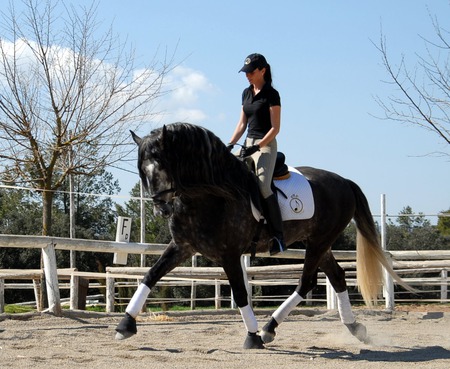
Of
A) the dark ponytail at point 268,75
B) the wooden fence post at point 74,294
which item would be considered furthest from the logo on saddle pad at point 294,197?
the wooden fence post at point 74,294

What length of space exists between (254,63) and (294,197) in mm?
1356

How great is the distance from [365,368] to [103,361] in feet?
6.41

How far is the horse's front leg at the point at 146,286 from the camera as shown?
19.9 feet

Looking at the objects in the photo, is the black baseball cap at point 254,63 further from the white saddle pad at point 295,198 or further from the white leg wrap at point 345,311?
the white leg wrap at point 345,311

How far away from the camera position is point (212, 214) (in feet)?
20.0

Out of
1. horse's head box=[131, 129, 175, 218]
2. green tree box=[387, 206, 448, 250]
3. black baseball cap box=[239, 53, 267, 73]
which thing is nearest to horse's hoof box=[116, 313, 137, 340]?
horse's head box=[131, 129, 175, 218]

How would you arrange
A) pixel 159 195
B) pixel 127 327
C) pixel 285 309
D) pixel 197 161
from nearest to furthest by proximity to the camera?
1. pixel 159 195
2. pixel 197 161
3. pixel 127 327
4. pixel 285 309

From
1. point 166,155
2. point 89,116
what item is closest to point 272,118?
point 166,155

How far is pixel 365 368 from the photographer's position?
518 centimetres

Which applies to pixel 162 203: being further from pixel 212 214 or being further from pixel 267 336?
pixel 267 336

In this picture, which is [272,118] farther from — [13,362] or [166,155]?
[13,362]

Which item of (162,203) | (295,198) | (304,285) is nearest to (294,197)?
(295,198)

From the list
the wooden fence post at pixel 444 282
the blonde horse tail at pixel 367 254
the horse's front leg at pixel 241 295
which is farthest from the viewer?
the wooden fence post at pixel 444 282

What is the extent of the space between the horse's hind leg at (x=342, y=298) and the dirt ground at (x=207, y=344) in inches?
5.9
